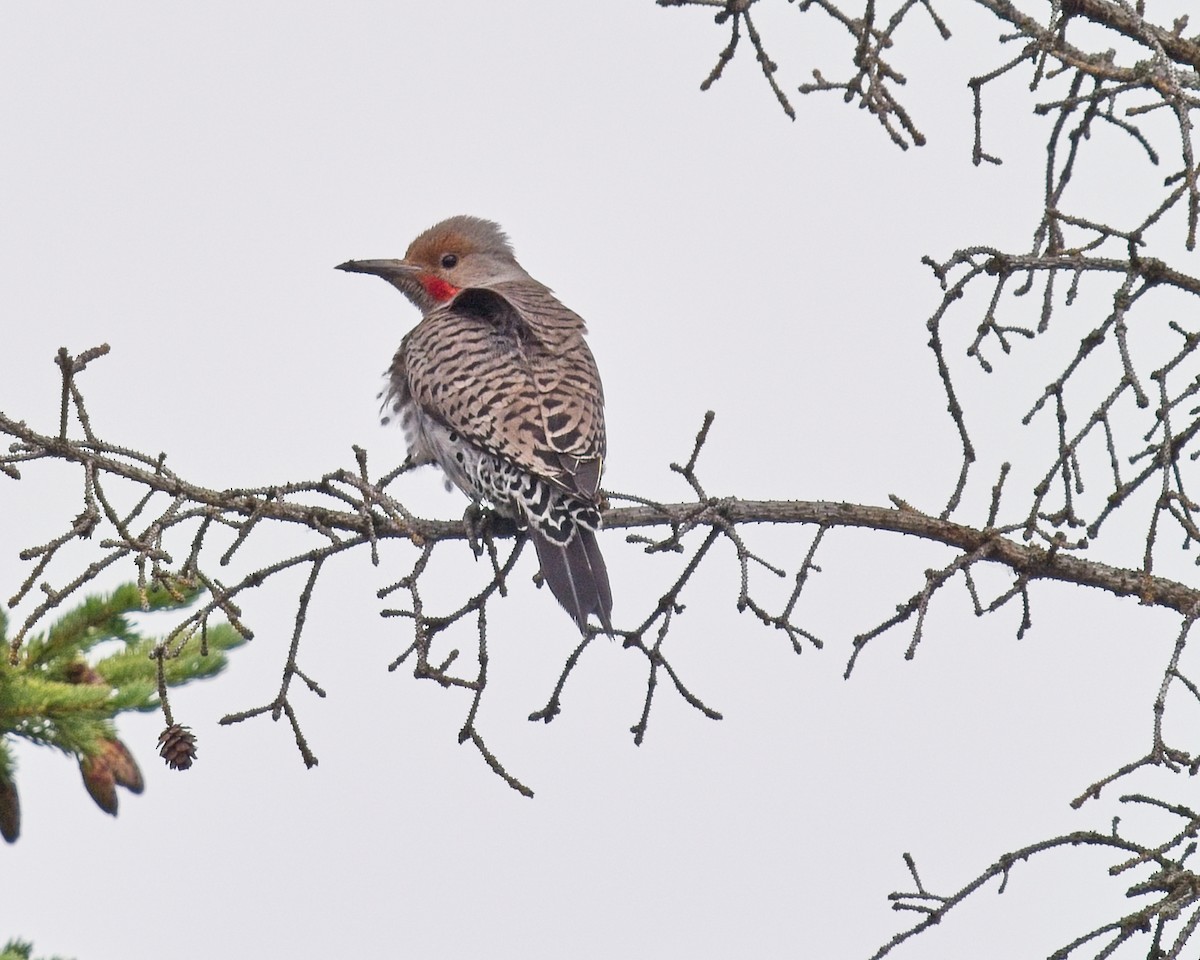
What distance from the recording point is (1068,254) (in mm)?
3492

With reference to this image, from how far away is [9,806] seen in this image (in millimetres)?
4773

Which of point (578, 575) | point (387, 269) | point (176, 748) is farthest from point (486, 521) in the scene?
point (387, 269)

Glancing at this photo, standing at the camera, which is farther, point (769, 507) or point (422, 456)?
point (422, 456)

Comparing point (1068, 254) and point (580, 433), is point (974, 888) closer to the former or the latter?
point (1068, 254)

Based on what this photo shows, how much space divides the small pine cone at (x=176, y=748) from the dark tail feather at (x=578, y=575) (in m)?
1.34

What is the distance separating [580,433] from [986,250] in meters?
2.17

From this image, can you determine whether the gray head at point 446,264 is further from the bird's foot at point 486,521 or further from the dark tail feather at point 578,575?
the dark tail feather at point 578,575

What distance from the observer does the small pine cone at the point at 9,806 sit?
4754mm

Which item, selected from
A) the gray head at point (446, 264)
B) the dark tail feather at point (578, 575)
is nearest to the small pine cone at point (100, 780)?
the dark tail feather at point (578, 575)

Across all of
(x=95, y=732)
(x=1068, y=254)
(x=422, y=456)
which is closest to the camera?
(x=1068, y=254)

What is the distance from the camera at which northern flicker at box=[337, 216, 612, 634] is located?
4949 millimetres

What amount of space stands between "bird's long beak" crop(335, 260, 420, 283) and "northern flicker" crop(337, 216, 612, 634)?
21.2 inches

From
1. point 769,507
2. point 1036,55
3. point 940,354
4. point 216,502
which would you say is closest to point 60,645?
point 216,502

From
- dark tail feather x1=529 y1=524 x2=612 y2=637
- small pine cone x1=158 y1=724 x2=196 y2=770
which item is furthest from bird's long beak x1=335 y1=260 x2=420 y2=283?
small pine cone x1=158 y1=724 x2=196 y2=770
